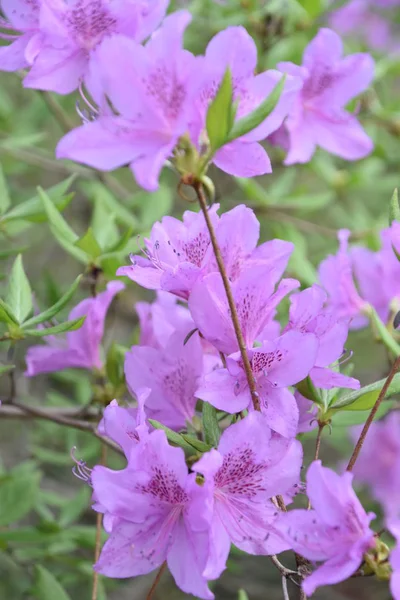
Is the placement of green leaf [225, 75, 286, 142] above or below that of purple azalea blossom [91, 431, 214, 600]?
above

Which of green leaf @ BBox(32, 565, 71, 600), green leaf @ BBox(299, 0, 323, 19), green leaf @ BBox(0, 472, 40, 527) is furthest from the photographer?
green leaf @ BBox(299, 0, 323, 19)

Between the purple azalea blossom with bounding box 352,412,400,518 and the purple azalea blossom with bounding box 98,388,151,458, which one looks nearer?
the purple azalea blossom with bounding box 98,388,151,458

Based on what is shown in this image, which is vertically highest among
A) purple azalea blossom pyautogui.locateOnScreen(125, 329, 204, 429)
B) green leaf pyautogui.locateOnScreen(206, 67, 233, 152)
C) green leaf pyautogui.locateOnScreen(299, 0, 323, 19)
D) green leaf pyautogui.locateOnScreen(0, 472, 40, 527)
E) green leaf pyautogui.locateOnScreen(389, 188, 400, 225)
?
green leaf pyautogui.locateOnScreen(206, 67, 233, 152)

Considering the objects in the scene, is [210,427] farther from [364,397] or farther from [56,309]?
[56,309]

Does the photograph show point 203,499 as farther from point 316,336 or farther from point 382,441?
point 382,441

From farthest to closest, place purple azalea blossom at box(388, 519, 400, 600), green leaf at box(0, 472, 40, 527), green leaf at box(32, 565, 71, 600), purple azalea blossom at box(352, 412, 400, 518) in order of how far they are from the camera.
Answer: purple azalea blossom at box(352, 412, 400, 518)
green leaf at box(0, 472, 40, 527)
green leaf at box(32, 565, 71, 600)
purple azalea blossom at box(388, 519, 400, 600)

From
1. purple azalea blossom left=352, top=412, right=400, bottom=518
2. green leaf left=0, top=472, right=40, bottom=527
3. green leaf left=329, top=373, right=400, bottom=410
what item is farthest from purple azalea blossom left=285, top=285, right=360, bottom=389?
purple azalea blossom left=352, top=412, right=400, bottom=518

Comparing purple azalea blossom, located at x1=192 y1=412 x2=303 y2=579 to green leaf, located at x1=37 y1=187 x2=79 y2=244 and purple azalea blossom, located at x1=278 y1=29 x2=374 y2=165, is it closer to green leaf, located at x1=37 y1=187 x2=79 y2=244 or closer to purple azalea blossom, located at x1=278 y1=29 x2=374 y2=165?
green leaf, located at x1=37 y1=187 x2=79 y2=244

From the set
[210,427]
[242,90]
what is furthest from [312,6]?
[210,427]
